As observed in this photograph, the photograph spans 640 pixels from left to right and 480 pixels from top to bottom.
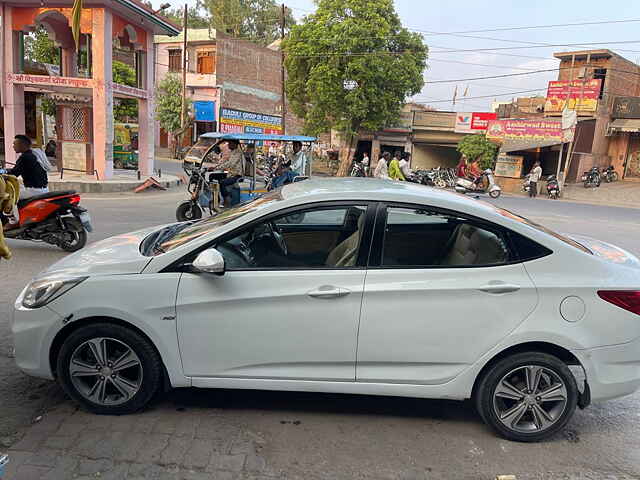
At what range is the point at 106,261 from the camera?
341cm

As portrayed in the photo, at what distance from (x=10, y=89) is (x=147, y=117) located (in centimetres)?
428

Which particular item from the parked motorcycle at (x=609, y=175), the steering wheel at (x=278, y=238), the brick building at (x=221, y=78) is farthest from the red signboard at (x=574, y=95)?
the steering wheel at (x=278, y=238)

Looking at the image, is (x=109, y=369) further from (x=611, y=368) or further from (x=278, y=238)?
(x=611, y=368)

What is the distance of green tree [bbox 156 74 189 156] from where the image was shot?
34.6 metres

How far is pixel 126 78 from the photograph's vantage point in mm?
28875

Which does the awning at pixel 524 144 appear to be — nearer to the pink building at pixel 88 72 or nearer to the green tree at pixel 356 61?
the green tree at pixel 356 61

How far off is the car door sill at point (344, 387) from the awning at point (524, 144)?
2460cm

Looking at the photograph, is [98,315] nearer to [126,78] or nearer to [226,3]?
[126,78]

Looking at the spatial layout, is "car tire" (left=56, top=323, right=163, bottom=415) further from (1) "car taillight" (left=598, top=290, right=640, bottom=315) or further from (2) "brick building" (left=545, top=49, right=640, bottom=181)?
(2) "brick building" (left=545, top=49, right=640, bottom=181)

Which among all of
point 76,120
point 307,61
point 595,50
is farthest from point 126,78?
point 595,50

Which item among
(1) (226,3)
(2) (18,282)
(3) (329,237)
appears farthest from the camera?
(1) (226,3)

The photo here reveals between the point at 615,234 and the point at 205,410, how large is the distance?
11.6 metres

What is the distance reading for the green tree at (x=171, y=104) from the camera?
113 ft

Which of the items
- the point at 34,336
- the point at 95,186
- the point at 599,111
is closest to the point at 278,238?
the point at 34,336
